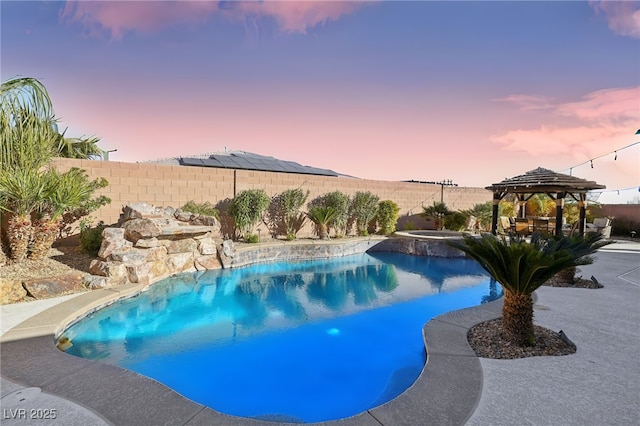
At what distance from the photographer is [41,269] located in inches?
235

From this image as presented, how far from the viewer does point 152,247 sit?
25.0 ft

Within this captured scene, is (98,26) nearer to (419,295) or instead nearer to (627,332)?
(419,295)

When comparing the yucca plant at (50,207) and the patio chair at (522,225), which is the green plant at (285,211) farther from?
the patio chair at (522,225)

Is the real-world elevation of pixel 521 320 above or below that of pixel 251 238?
below

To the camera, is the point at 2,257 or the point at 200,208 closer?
the point at 2,257

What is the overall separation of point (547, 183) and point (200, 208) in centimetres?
1227

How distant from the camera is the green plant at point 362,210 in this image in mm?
14141

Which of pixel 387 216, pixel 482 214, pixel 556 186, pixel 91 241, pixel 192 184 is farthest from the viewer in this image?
pixel 482 214

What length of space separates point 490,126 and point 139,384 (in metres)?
13.8

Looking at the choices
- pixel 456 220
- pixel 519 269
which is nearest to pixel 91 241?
pixel 519 269

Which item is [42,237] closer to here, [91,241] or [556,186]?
[91,241]

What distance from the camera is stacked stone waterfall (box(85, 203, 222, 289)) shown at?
6.53 metres

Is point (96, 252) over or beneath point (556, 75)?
beneath

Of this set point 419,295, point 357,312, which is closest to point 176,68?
point 357,312
